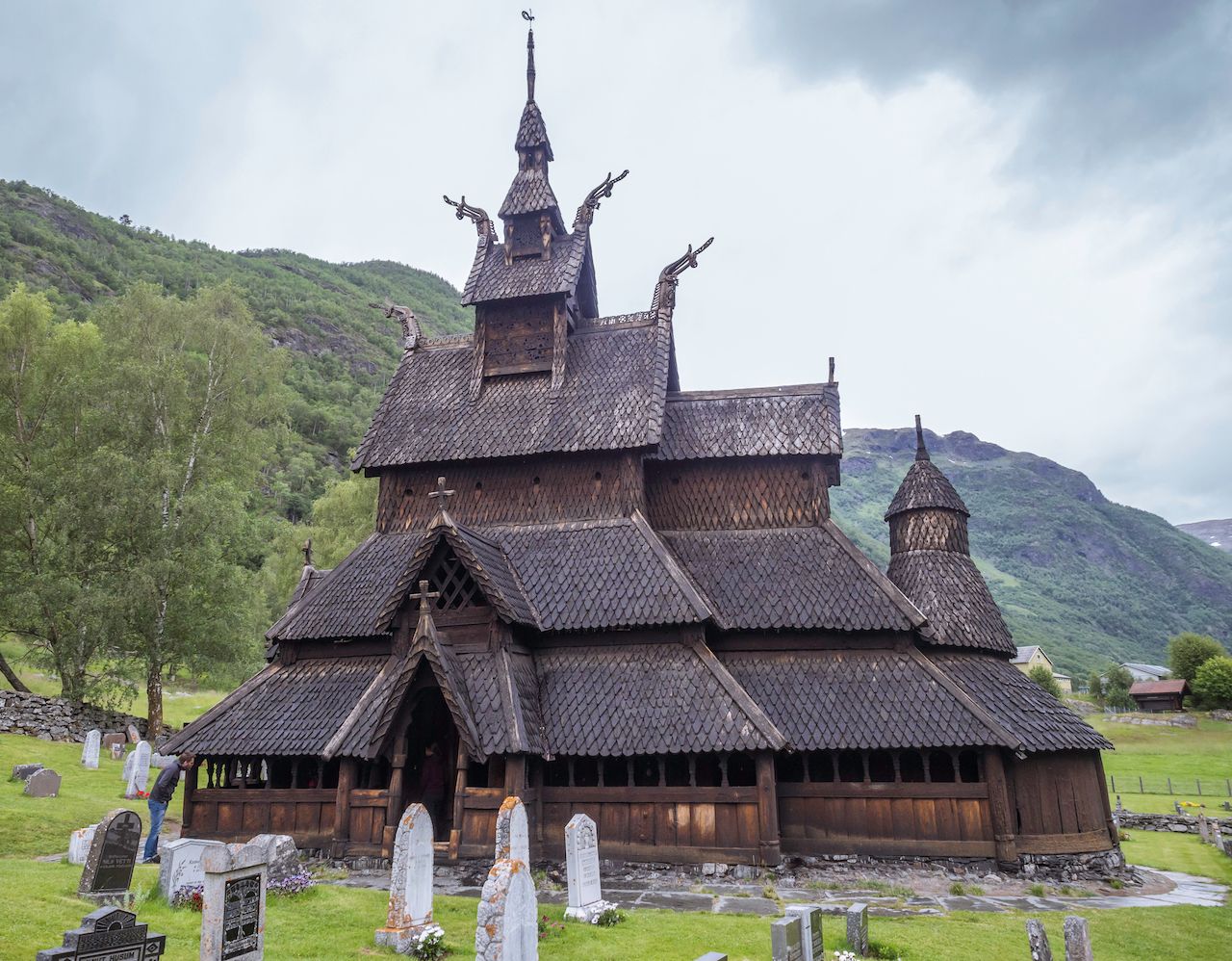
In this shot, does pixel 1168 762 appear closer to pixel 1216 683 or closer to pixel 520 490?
pixel 1216 683

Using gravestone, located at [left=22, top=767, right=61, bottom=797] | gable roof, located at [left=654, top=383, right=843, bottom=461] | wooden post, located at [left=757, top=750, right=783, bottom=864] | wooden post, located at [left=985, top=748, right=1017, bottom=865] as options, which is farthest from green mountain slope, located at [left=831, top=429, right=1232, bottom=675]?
gravestone, located at [left=22, top=767, right=61, bottom=797]

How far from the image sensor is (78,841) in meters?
12.5

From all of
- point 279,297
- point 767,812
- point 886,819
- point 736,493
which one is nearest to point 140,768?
point 767,812

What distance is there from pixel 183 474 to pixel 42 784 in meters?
13.5

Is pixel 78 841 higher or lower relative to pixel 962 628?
lower

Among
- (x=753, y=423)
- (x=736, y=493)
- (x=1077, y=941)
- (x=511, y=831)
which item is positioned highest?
(x=753, y=423)

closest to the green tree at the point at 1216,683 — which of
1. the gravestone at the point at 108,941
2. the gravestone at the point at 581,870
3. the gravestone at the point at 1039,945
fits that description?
the gravestone at the point at 1039,945

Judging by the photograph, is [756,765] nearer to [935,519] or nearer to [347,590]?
[935,519]

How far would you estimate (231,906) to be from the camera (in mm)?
7359

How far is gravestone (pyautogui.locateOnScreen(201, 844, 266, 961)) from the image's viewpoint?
7.22m

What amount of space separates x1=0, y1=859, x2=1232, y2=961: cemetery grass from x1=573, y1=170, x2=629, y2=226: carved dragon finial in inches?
674

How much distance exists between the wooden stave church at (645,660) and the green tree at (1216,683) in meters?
63.3

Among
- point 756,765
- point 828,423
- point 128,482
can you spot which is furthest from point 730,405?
point 128,482

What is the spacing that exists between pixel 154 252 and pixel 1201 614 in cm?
20987
